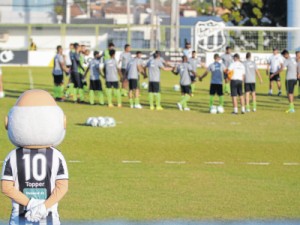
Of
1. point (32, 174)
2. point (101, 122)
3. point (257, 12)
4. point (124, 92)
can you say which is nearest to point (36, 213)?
point (32, 174)

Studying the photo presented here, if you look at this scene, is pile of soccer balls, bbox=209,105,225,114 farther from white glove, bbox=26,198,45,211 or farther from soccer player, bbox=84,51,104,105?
white glove, bbox=26,198,45,211

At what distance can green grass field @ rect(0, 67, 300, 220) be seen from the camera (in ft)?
47.4

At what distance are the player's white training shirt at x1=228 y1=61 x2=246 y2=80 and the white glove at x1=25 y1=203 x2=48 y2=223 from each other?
22.9 meters

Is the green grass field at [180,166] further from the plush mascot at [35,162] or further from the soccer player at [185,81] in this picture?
the plush mascot at [35,162]

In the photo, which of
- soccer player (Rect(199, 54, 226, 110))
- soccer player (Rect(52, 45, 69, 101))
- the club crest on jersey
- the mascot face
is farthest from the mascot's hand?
the club crest on jersey

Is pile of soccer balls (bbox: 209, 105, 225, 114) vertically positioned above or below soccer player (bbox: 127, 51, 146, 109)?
below

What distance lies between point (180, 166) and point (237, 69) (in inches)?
466

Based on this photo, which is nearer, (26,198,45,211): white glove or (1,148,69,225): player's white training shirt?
(26,198,45,211): white glove

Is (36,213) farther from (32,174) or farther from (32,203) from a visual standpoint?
(32,174)

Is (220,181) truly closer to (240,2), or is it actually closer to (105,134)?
(105,134)

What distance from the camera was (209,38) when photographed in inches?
2376

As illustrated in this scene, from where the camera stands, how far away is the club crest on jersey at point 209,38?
59222 millimetres

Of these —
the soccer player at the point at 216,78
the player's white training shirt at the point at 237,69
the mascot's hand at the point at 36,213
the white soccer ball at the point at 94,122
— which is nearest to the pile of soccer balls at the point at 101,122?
the white soccer ball at the point at 94,122

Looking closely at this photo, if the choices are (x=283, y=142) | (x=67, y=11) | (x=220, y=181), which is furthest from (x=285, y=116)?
(x=67, y=11)
